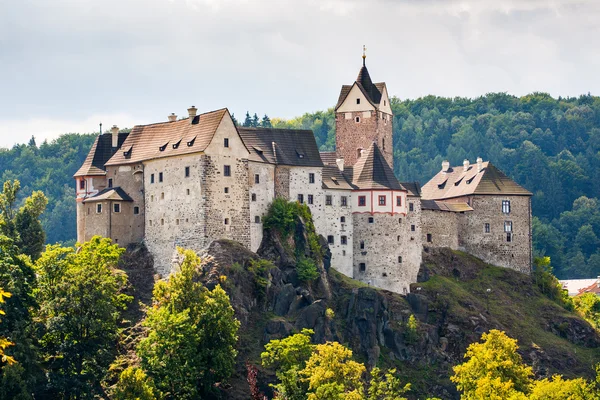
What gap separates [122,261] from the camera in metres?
98.0

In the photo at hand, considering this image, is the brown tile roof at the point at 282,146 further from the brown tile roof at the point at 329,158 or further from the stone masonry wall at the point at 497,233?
the stone masonry wall at the point at 497,233

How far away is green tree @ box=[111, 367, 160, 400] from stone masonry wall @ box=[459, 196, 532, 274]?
43699 mm

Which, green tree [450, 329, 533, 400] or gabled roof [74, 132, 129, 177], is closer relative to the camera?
green tree [450, 329, 533, 400]

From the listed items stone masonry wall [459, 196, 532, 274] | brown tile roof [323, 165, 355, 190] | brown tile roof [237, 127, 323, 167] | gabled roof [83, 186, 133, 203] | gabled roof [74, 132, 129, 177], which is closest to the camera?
gabled roof [83, 186, 133, 203]

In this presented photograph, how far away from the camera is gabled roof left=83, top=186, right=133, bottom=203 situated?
99.6m

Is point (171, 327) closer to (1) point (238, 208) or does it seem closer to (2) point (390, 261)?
(1) point (238, 208)

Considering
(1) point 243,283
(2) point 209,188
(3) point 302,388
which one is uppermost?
(2) point 209,188

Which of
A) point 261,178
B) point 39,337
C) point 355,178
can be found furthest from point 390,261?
point 39,337

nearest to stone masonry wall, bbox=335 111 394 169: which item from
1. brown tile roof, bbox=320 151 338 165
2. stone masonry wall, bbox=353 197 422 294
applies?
brown tile roof, bbox=320 151 338 165

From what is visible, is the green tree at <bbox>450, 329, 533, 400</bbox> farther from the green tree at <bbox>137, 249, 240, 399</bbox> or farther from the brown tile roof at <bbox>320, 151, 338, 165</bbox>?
the brown tile roof at <bbox>320, 151, 338, 165</bbox>

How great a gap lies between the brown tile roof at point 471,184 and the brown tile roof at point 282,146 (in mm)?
21819

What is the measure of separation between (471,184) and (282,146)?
2553cm

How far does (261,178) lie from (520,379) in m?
25.2

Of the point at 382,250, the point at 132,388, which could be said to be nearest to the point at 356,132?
the point at 382,250
